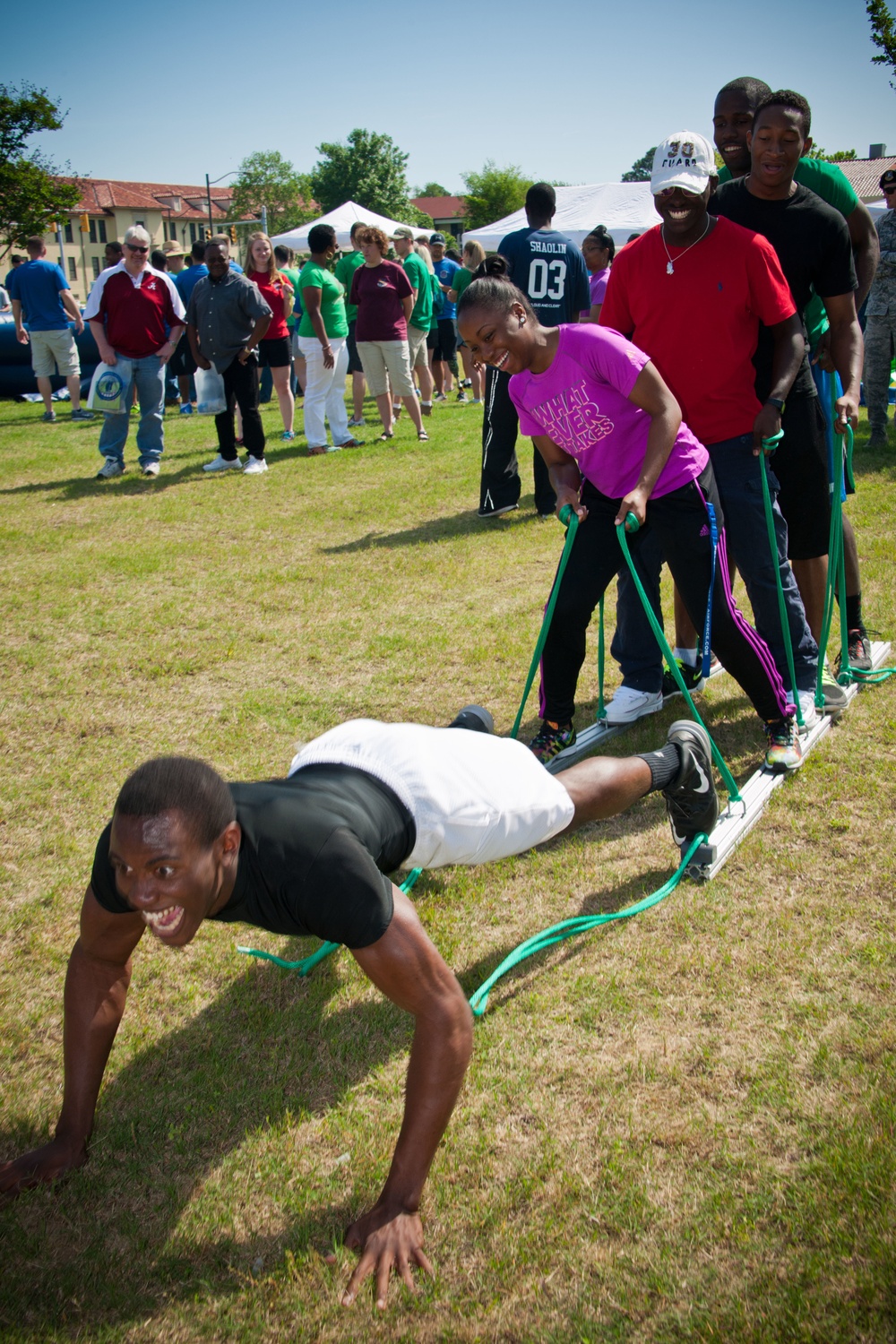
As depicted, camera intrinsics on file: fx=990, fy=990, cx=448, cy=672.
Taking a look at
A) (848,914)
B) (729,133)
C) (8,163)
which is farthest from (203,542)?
(8,163)

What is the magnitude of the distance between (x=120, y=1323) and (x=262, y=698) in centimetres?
321

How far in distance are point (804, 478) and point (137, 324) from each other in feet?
→ 24.6

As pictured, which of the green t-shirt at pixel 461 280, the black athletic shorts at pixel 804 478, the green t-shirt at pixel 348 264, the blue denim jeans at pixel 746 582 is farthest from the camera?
the green t-shirt at pixel 461 280

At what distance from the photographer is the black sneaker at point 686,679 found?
4852 millimetres

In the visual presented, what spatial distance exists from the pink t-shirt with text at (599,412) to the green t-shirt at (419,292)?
9129 millimetres

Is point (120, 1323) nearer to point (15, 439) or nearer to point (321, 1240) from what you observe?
point (321, 1240)

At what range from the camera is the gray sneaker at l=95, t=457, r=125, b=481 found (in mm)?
10328

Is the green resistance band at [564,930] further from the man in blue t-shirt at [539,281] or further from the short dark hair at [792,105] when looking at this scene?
the man in blue t-shirt at [539,281]

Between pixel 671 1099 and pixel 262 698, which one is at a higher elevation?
pixel 262 698

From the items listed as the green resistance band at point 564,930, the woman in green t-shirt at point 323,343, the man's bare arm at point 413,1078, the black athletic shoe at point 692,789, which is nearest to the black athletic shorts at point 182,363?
the woman in green t-shirt at point 323,343

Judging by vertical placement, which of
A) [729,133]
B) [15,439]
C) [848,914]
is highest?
[729,133]

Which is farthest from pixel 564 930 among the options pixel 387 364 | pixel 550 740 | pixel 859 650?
pixel 387 364

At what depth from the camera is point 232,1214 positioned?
7.52 feet

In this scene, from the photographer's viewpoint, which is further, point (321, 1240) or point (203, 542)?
point (203, 542)
